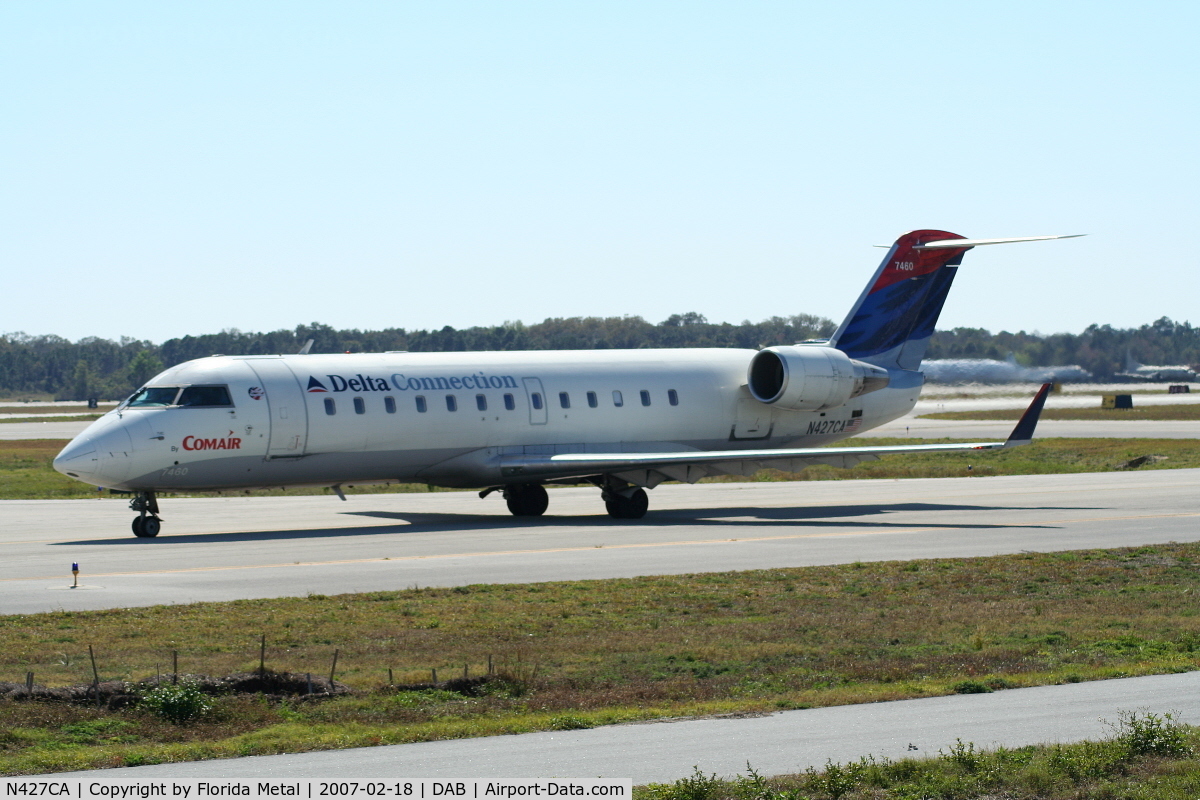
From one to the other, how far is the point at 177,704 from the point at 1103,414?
3358 inches

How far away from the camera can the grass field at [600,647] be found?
444 inches

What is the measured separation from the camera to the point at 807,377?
115 feet

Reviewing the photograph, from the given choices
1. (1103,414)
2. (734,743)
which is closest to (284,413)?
(734,743)

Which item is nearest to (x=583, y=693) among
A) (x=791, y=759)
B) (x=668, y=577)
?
(x=791, y=759)

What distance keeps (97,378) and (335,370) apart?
16850 centimetres

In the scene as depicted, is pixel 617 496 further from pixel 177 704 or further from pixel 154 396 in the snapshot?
pixel 177 704

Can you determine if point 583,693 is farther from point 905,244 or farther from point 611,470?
point 905,244

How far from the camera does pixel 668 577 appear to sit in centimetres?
2127

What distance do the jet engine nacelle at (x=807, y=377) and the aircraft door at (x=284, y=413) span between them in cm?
1233

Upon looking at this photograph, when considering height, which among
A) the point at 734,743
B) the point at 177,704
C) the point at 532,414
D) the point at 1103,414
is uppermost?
the point at 532,414

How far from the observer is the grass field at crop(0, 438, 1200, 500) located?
43156mm

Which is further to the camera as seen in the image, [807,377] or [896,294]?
[896,294]

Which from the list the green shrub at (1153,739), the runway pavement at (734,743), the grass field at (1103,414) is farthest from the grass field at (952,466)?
the green shrub at (1153,739)

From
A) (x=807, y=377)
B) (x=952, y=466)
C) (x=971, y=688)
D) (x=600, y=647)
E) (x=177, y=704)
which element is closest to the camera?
(x=177, y=704)
